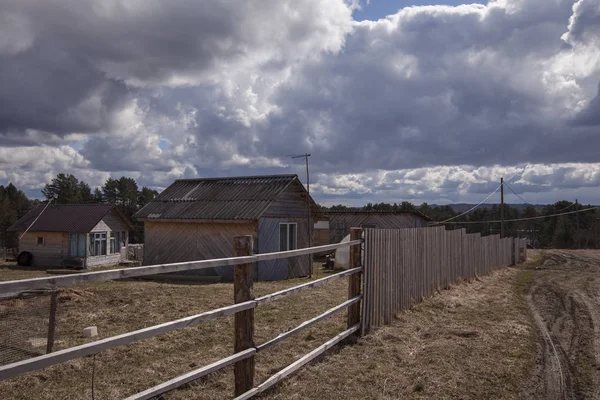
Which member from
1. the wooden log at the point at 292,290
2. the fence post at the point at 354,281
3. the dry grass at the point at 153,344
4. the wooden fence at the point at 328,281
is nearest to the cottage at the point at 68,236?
the dry grass at the point at 153,344

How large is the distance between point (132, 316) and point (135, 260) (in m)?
25.6

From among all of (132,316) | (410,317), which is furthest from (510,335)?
(132,316)

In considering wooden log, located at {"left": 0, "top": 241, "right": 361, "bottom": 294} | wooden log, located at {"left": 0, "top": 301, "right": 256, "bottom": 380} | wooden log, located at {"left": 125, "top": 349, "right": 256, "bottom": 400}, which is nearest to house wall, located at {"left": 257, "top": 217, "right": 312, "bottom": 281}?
wooden log, located at {"left": 125, "top": 349, "right": 256, "bottom": 400}

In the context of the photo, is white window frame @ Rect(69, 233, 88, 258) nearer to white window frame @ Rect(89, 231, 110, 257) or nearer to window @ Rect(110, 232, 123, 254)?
white window frame @ Rect(89, 231, 110, 257)

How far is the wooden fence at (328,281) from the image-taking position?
3.27 metres

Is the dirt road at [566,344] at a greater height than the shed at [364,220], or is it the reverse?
the shed at [364,220]

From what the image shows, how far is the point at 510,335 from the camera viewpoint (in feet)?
25.6

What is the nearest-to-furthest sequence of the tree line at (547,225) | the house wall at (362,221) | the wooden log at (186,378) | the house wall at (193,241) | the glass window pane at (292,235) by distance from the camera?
the wooden log at (186,378)
the house wall at (193,241)
the glass window pane at (292,235)
the house wall at (362,221)
the tree line at (547,225)

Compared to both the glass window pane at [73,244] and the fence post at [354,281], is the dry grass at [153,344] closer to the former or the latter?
the fence post at [354,281]

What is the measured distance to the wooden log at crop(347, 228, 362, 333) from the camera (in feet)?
24.2

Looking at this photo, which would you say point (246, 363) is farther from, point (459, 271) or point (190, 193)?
point (190, 193)

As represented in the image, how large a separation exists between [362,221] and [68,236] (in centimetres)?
1937

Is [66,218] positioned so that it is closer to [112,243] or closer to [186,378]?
[112,243]

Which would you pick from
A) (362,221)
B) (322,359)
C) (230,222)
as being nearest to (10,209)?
(362,221)
